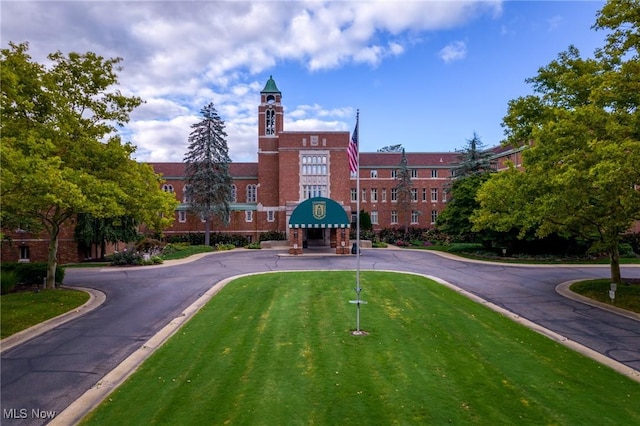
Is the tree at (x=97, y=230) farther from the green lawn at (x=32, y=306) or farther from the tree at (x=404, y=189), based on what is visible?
the tree at (x=404, y=189)

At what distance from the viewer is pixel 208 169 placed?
45.3 metres

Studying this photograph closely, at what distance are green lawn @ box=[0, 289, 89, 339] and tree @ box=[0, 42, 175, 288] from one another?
1.74 m

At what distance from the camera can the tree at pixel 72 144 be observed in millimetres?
14843

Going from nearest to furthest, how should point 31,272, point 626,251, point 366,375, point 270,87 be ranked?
point 366,375 < point 31,272 < point 626,251 < point 270,87

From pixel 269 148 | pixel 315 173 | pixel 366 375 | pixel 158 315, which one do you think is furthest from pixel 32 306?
pixel 269 148

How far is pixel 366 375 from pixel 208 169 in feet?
131

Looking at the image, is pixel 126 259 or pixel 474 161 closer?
pixel 126 259

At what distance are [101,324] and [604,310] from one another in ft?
62.1

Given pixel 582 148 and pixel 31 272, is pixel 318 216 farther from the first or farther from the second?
pixel 582 148

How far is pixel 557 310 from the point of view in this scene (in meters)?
15.8

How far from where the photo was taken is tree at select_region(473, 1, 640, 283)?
44.5 feet

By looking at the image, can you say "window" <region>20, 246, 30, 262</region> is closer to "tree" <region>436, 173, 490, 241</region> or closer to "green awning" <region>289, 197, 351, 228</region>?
"green awning" <region>289, 197, 351, 228</region>

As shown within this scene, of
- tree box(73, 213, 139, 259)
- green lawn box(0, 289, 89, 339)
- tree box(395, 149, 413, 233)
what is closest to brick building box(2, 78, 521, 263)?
tree box(395, 149, 413, 233)

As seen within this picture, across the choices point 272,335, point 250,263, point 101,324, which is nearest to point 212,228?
point 250,263
